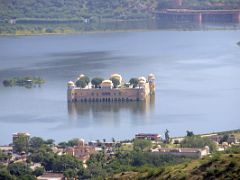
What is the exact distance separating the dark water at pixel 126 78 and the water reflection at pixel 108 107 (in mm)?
23

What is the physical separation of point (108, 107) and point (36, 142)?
22.8ft

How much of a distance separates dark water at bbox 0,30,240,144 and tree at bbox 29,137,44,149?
1115 mm

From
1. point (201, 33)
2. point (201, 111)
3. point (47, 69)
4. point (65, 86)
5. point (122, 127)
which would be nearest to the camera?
point (122, 127)

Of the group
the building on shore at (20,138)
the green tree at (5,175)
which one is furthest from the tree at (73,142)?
the green tree at (5,175)

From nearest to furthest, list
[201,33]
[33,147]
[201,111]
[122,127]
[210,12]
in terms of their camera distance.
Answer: [33,147] → [122,127] → [201,111] → [201,33] → [210,12]

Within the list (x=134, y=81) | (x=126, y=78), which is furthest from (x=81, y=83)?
(x=126, y=78)

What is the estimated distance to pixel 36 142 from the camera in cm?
2591

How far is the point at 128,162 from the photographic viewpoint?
2306cm

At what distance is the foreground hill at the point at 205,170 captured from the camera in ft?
51.7

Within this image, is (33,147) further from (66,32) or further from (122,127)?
(66,32)

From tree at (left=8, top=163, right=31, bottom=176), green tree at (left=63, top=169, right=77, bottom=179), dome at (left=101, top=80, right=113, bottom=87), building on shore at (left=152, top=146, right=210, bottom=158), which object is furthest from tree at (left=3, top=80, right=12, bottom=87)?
green tree at (left=63, top=169, right=77, bottom=179)

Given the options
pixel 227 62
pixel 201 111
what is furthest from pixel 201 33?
pixel 201 111

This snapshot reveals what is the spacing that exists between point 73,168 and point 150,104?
31.8 feet

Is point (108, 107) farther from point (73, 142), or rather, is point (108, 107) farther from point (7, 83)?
point (73, 142)
